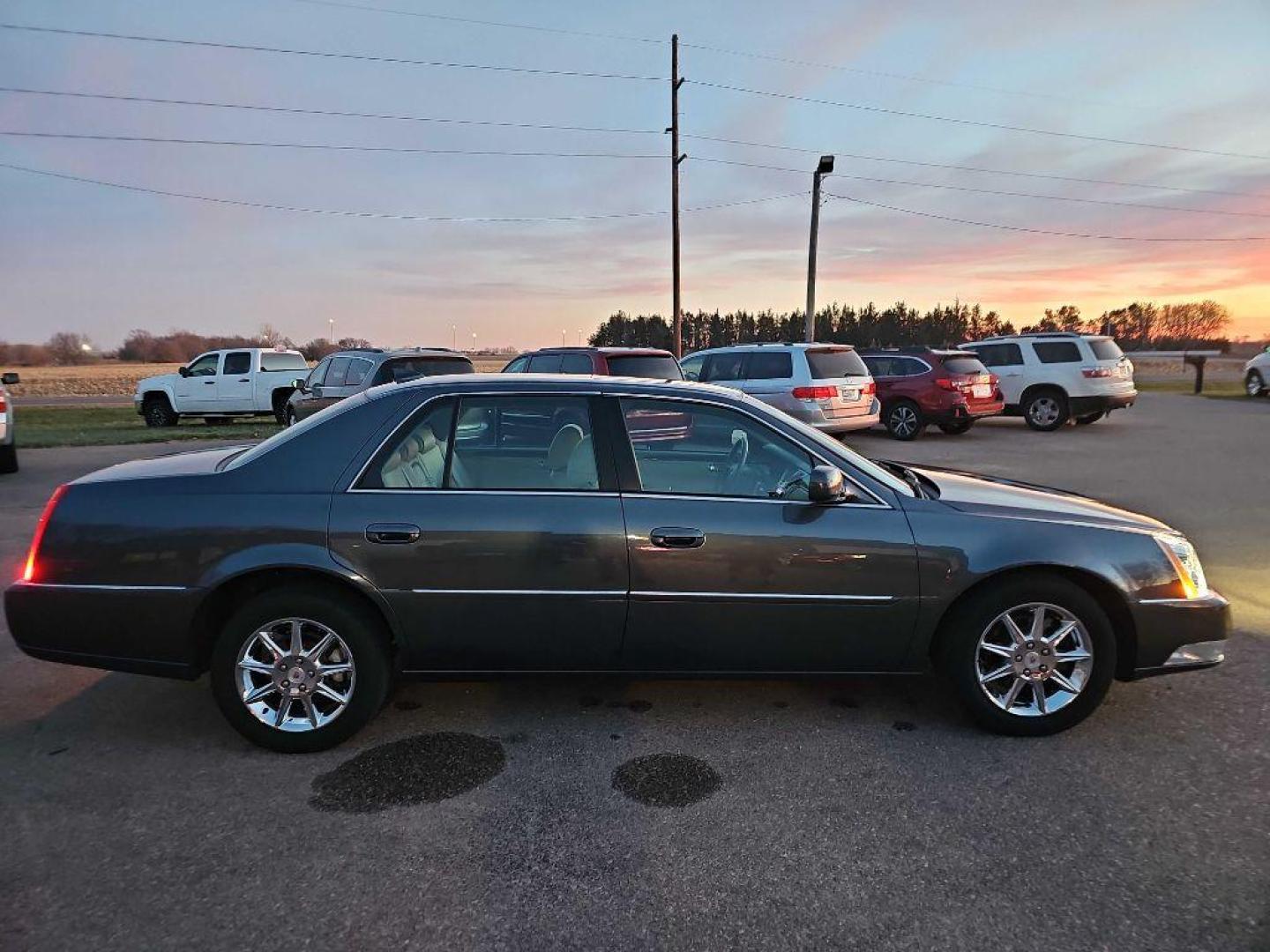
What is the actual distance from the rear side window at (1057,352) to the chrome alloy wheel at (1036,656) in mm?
14894

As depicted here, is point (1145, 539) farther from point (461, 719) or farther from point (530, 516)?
point (461, 719)

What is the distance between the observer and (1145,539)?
3.36 metres

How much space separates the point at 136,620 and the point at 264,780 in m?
0.87

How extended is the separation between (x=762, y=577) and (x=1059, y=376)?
51.2 ft

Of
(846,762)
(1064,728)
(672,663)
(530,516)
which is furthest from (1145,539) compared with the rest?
(530,516)

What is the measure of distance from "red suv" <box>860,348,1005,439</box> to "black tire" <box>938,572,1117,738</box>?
1228 centimetres

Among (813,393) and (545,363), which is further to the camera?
(813,393)

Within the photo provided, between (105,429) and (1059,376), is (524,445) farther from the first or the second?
(105,429)

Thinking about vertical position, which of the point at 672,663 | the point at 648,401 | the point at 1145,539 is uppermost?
the point at 648,401

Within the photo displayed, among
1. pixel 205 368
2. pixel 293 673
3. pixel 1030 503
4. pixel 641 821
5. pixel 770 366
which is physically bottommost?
pixel 641 821

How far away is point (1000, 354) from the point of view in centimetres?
1683

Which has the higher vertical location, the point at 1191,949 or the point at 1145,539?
the point at 1145,539

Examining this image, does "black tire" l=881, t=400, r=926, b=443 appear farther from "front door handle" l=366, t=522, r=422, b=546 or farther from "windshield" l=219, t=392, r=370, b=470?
"front door handle" l=366, t=522, r=422, b=546

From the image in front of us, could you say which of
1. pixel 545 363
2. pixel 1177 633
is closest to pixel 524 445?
pixel 1177 633
